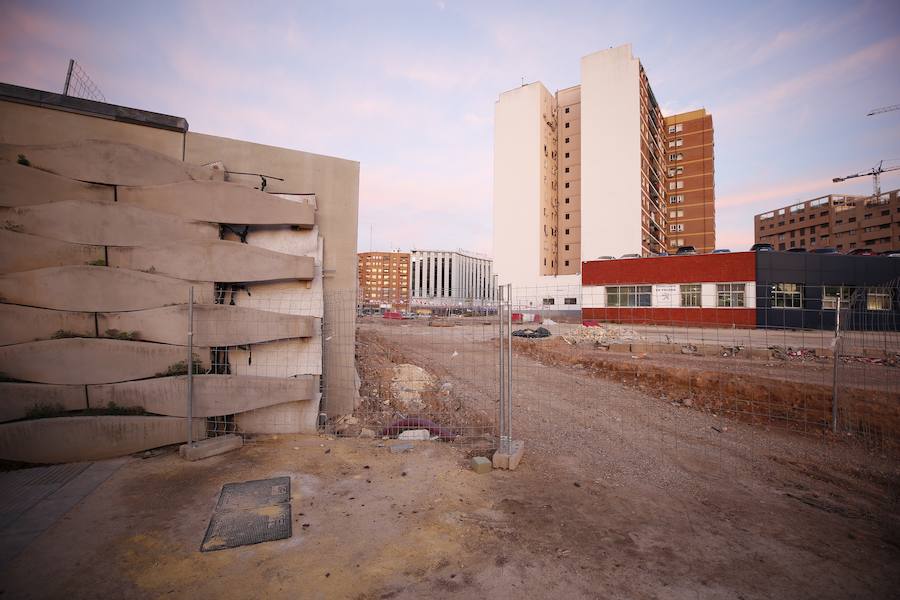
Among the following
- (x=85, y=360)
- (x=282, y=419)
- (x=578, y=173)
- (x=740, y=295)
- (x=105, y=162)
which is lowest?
(x=282, y=419)

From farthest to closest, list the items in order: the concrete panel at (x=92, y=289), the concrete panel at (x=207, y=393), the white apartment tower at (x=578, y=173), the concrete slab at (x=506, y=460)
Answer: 1. the white apartment tower at (x=578, y=173)
2. the concrete panel at (x=207, y=393)
3. the concrete panel at (x=92, y=289)
4. the concrete slab at (x=506, y=460)

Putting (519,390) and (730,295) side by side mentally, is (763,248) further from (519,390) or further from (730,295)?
(519,390)

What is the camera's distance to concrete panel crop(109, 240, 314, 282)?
5.70 meters

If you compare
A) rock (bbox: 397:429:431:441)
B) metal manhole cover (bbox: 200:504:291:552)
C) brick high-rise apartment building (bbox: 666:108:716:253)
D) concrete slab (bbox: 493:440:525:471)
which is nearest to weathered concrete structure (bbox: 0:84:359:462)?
rock (bbox: 397:429:431:441)

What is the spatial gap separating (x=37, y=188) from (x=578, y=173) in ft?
195

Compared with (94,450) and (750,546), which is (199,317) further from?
(750,546)

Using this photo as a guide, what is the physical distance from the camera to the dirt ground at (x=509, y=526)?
2869 millimetres

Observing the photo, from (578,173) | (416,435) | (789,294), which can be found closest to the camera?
(416,435)

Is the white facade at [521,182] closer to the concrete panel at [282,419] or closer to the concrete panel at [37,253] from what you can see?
the concrete panel at [282,419]

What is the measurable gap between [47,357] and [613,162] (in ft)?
178

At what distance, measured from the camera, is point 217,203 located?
608cm

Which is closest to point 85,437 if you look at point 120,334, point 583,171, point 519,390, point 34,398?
point 34,398

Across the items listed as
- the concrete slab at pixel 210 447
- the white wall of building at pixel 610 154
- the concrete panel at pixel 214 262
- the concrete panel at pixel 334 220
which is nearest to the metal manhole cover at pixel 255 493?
the concrete slab at pixel 210 447

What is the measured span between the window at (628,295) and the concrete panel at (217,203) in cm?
3017
